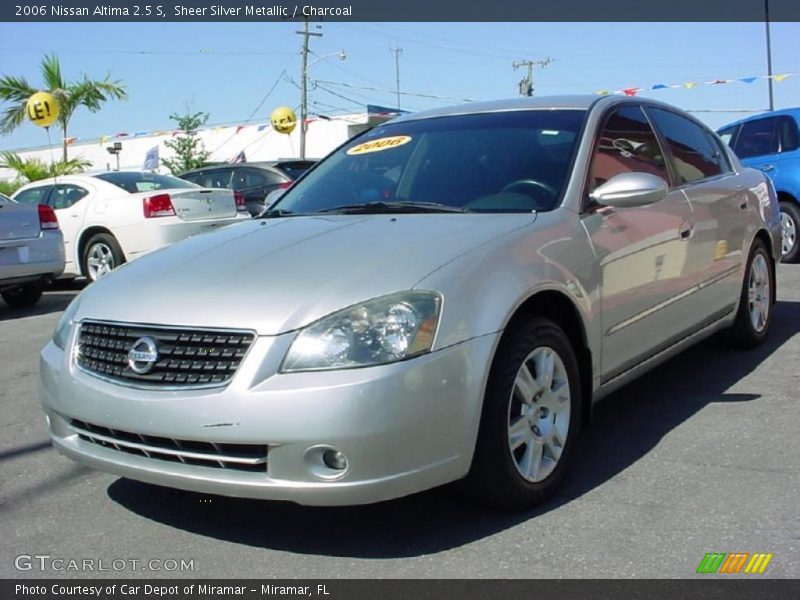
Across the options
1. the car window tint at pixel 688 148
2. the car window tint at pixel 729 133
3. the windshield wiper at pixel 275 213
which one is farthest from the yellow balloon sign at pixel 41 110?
the car window tint at pixel 688 148

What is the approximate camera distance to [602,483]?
359 cm

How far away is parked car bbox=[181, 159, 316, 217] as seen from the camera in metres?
13.6

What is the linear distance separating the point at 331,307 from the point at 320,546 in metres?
0.86

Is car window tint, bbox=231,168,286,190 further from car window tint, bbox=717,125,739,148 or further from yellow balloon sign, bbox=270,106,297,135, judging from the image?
yellow balloon sign, bbox=270,106,297,135

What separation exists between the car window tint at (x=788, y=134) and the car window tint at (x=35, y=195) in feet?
28.2

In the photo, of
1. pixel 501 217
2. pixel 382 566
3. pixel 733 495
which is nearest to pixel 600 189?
pixel 501 217

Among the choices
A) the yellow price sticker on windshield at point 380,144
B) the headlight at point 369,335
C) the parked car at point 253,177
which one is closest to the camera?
the headlight at point 369,335

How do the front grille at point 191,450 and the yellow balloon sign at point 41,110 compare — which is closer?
the front grille at point 191,450

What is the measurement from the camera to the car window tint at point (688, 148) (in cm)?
481

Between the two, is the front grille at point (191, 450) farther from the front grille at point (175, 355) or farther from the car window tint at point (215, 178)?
the car window tint at point (215, 178)

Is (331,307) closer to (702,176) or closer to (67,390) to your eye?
(67,390)

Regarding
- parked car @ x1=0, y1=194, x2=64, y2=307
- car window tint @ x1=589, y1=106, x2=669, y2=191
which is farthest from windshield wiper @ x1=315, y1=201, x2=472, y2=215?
parked car @ x1=0, y1=194, x2=64, y2=307

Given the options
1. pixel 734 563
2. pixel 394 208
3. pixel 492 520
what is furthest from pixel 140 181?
pixel 734 563
